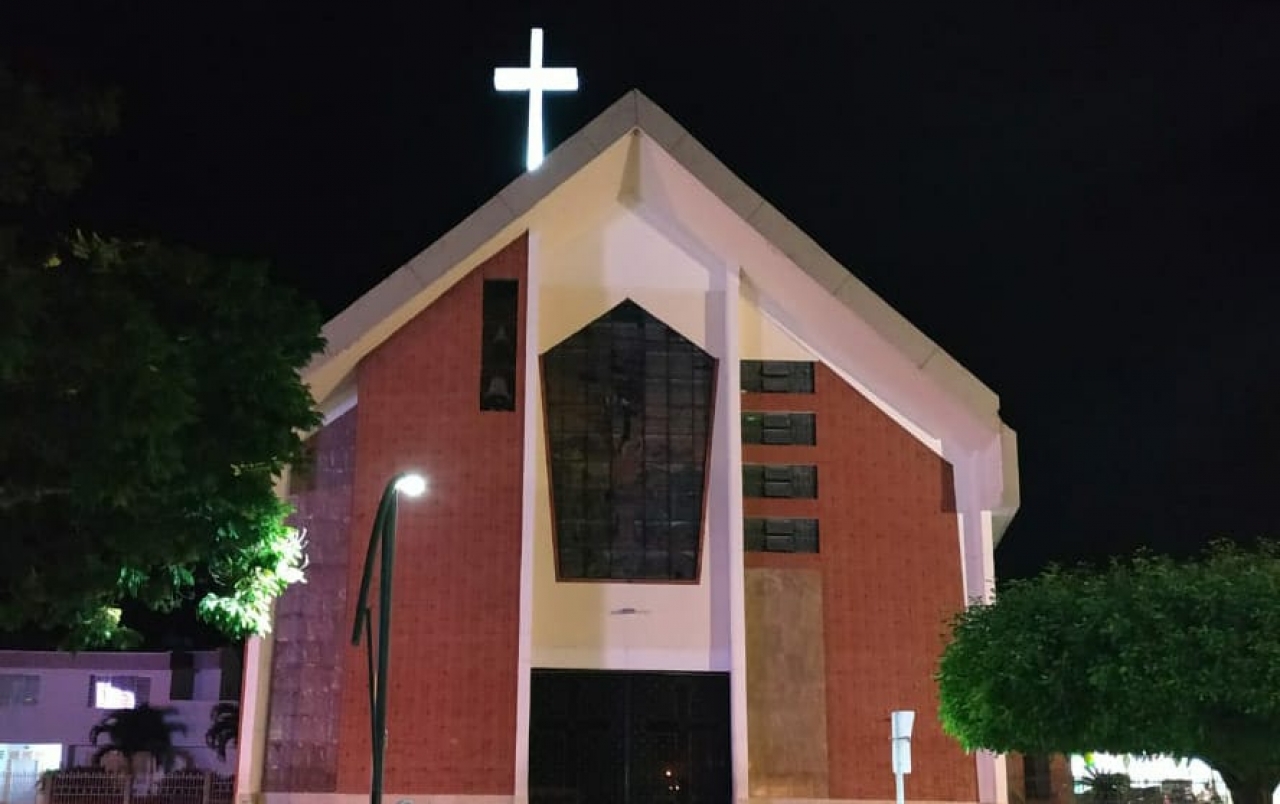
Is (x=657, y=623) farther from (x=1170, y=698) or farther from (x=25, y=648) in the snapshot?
(x=25, y=648)

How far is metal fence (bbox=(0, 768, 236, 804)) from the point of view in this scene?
2570 centimetres

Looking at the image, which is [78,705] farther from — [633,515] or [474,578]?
[633,515]

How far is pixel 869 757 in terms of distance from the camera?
74.6ft

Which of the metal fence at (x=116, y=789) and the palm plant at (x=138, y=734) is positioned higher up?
the palm plant at (x=138, y=734)

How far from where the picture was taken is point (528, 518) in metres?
22.5

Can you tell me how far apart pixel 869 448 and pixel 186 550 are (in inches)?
514

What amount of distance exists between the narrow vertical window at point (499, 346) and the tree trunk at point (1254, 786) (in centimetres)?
1260

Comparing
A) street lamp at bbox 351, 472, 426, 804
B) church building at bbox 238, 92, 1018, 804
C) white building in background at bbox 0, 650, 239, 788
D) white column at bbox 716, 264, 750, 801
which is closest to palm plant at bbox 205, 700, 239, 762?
white building in background at bbox 0, 650, 239, 788

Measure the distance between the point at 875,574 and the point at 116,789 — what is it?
15169 mm

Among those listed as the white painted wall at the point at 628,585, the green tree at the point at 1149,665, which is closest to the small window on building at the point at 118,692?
the white painted wall at the point at 628,585

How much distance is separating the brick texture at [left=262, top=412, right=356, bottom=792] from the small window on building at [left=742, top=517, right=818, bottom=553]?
7131 mm

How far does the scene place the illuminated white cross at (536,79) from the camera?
26.1m

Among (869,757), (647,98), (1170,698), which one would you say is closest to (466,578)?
(869,757)

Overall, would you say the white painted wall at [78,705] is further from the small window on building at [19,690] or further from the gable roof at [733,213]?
the gable roof at [733,213]
